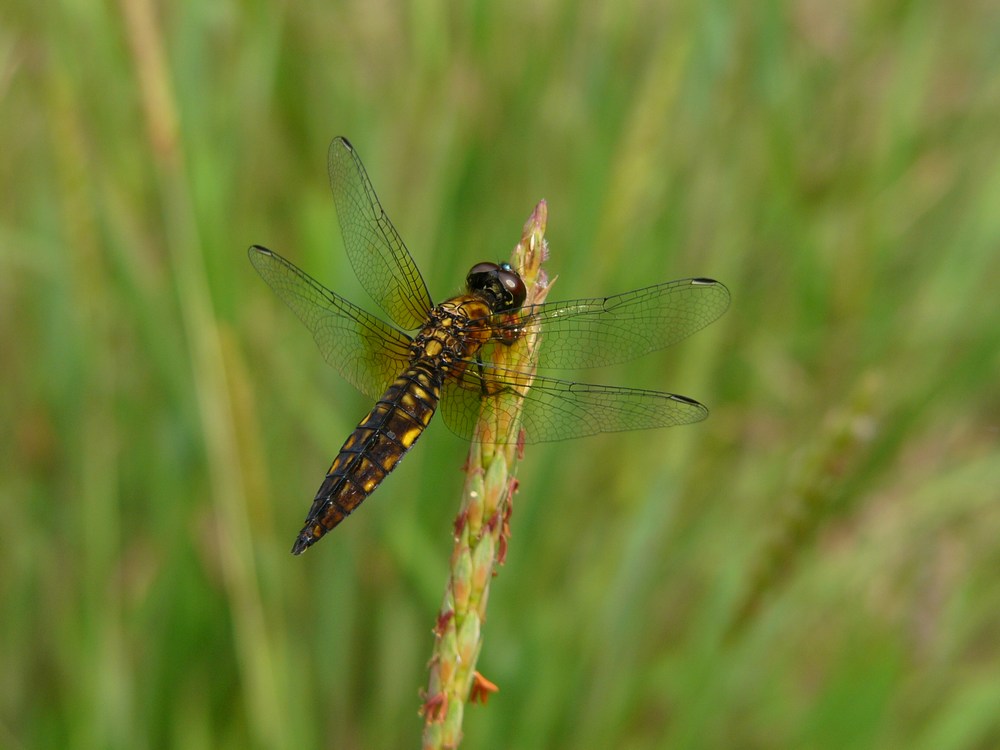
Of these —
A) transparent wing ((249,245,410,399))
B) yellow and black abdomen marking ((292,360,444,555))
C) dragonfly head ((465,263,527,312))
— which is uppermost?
dragonfly head ((465,263,527,312))

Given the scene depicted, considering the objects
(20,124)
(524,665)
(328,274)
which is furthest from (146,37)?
(524,665)

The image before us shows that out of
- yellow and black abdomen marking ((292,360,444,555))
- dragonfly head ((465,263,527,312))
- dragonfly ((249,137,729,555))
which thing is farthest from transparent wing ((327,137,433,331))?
yellow and black abdomen marking ((292,360,444,555))

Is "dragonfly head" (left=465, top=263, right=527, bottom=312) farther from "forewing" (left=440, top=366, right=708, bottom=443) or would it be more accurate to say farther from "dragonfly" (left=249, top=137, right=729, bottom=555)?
"forewing" (left=440, top=366, right=708, bottom=443)

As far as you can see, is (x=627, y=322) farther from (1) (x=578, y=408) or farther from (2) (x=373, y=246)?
(2) (x=373, y=246)

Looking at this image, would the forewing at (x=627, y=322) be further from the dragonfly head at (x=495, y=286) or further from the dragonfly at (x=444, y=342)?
the dragonfly head at (x=495, y=286)

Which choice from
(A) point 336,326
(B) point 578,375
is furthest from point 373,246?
(B) point 578,375
